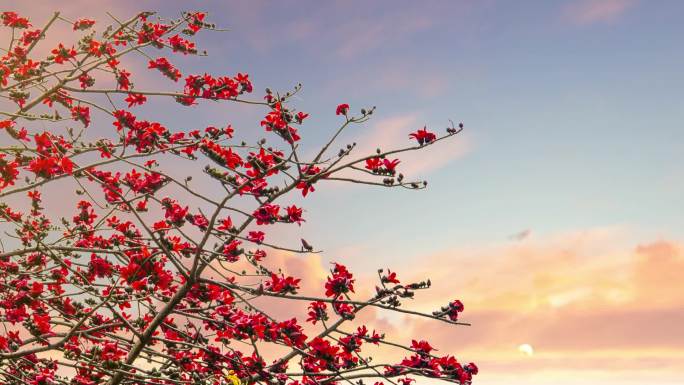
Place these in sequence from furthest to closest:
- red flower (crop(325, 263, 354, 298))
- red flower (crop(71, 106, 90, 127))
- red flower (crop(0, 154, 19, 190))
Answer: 1. red flower (crop(71, 106, 90, 127))
2. red flower (crop(0, 154, 19, 190))
3. red flower (crop(325, 263, 354, 298))

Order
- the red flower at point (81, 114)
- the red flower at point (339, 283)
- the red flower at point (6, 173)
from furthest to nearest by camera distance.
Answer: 1. the red flower at point (81, 114)
2. the red flower at point (6, 173)
3. the red flower at point (339, 283)

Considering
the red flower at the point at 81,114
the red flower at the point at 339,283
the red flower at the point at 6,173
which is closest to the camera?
the red flower at the point at 339,283

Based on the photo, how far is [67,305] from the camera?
24.4 feet

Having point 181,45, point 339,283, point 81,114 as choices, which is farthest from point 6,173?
point 339,283

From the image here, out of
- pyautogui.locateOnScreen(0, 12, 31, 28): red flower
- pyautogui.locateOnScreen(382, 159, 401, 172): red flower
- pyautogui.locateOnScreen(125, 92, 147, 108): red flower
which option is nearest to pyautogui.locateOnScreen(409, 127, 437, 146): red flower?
pyautogui.locateOnScreen(382, 159, 401, 172): red flower

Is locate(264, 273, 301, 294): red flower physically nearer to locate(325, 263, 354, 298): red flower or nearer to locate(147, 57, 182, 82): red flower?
locate(325, 263, 354, 298): red flower

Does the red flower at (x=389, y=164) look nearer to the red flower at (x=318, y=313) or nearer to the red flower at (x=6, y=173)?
the red flower at (x=318, y=313)

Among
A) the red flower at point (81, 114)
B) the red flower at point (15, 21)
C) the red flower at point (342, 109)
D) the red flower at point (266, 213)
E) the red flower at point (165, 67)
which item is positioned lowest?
the red flower at point (266, 213)

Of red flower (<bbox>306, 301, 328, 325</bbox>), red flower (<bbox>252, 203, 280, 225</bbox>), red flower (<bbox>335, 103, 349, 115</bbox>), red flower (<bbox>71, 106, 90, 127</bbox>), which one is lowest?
red flower (<bbox>306, 301, 328, 325</bbox>)

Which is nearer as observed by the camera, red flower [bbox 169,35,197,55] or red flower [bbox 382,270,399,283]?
red flower [bbox 382,270,399,283]

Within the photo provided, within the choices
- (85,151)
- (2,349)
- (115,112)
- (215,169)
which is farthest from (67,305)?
(215,169)

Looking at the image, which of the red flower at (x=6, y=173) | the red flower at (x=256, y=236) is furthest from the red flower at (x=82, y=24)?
the red flower at (x=256, y=236)

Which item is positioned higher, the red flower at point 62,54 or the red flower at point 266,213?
the red flower at point 62,54

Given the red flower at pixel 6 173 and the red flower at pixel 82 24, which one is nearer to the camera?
the red flower at pixel 6 173
